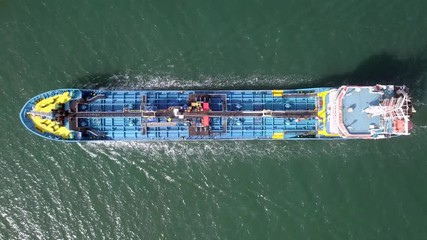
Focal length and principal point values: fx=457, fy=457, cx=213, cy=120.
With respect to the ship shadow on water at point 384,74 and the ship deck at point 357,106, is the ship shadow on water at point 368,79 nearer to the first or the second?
the ship shadow on water at point 384,74

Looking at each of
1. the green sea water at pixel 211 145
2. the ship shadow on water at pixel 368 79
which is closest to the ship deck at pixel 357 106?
the green sea water at pixel 211 145

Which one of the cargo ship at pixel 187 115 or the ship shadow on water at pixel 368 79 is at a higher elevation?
the ship shadow on water at pixel 368 79

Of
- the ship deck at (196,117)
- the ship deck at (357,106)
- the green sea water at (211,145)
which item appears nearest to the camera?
the ship deck at (357,106)

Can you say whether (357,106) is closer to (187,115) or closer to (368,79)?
(368,79)

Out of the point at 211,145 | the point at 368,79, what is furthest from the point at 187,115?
the point at 368,79

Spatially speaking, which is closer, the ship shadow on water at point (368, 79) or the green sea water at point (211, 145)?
the green sea water at point (211, 145)

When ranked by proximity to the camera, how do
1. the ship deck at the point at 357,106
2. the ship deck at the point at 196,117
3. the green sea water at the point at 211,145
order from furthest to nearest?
the green sea water at the point at 211,145
the ship deck at the point at 196,117
the ship deck at the point at 357,106

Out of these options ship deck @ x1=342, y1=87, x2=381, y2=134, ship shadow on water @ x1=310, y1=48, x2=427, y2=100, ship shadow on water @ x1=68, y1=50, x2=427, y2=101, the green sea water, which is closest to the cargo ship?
ship deck @ x1=342, y1=87, x2=381, y2=134
